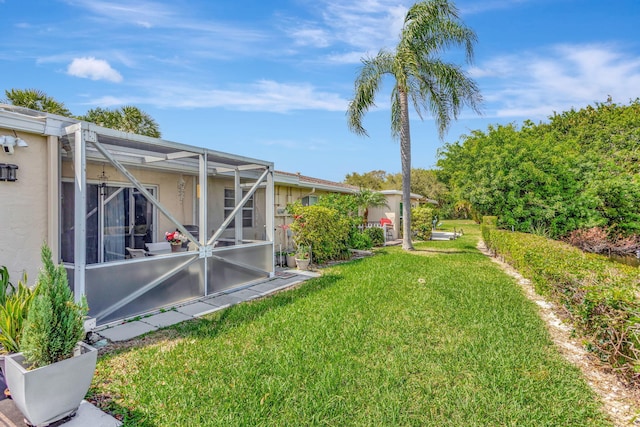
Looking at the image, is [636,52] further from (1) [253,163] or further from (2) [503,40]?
(1) [253,163]

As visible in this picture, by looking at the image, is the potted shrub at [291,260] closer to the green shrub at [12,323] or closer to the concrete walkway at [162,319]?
the concrete walkway at [162,319]

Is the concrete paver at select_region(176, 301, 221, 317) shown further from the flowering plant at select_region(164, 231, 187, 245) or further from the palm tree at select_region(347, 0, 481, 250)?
the palm tree at select_region(347, 0, 481, 250)

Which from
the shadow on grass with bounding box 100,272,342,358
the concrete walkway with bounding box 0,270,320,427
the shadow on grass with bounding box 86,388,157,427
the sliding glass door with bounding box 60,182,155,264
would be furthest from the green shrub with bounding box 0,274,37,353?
the sliding glass door with bounding box 60,182,155,264

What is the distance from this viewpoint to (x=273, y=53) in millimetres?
11359

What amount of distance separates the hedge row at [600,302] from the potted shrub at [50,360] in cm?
525

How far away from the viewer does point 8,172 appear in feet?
16.8

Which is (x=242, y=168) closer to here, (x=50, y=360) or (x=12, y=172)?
(x=12, y=172)

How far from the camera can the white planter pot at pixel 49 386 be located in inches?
103

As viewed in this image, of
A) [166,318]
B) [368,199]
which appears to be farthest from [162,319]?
[368,199]

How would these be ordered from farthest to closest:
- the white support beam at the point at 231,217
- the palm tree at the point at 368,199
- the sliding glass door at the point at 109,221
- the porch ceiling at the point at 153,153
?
the palm tree at the point at 368,199, the white support beam at the point at 231,217, the sliding glass door at the point at 109,221, the porch ceiling at the point at 153,153

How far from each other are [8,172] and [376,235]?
14.1 m

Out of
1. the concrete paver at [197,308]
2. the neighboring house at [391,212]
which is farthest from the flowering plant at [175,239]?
the neighboring house at [391,212]

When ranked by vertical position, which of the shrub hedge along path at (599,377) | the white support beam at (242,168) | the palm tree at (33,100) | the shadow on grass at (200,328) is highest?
the palm tree at (33,100)

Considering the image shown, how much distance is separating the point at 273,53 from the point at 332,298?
885cm
